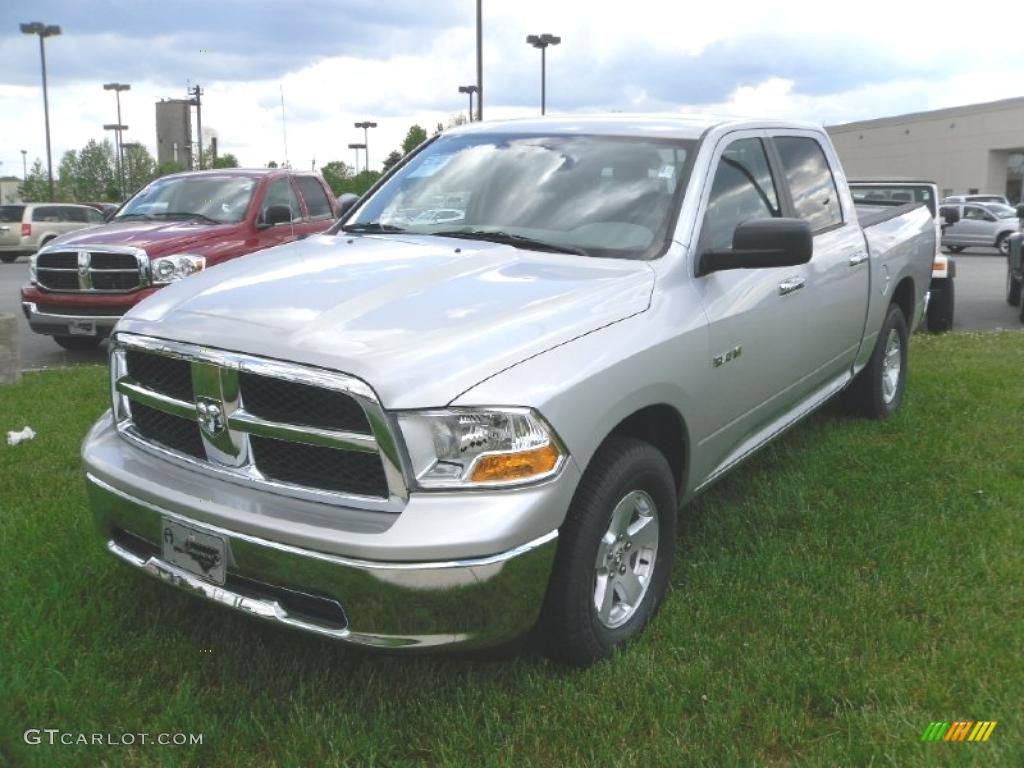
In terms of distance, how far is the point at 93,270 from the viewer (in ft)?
28.5

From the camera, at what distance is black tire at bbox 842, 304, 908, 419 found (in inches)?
236

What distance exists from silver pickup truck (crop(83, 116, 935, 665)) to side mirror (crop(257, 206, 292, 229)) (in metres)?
5.37

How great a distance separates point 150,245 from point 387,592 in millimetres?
6972

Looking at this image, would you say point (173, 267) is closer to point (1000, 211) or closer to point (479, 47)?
point (479, 47)

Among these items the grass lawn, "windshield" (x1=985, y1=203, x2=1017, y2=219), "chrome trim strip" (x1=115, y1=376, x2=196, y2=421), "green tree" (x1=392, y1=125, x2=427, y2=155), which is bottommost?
the grass lawn

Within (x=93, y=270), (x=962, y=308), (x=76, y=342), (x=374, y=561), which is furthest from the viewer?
(x=962, y=308)

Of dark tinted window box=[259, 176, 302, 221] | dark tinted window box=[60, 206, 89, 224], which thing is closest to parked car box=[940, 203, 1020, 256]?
dark tinted window box=[259, 176, 302, 221]

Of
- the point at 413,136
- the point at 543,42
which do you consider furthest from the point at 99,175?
the point at 543,42

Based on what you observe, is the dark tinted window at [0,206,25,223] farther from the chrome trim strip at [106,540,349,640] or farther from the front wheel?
the chrome trim strip at [106,540,349,640]

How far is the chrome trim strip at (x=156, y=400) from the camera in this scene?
115 inches

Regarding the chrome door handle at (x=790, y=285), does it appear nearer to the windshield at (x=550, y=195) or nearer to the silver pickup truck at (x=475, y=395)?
the silver pickup truck at (x=475, y=395)

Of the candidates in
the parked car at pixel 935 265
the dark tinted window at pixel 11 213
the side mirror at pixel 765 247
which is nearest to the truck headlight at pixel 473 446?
the side mirror at pixel 765 247

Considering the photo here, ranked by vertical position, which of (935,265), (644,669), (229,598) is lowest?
(644,669)

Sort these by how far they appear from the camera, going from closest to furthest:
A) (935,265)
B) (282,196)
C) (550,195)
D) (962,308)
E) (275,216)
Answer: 1. (550,195)
2. (275,216)
3. (282,196)
4. (935,265)
5. (962,308)
